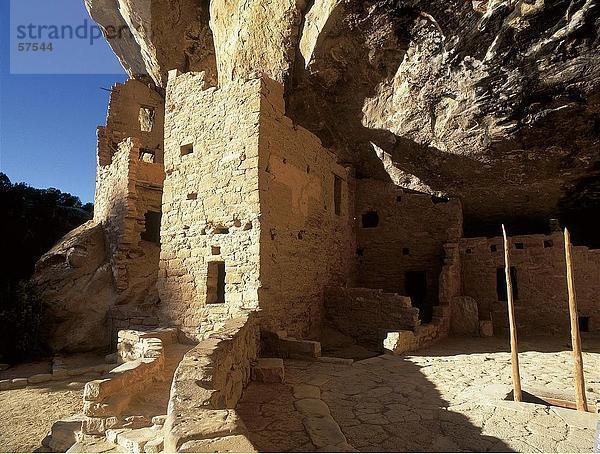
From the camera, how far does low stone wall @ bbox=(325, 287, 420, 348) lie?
7.88m

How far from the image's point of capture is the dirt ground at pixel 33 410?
488 cm

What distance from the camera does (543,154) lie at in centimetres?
830

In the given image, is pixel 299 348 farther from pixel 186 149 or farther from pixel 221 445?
pixel 186 149

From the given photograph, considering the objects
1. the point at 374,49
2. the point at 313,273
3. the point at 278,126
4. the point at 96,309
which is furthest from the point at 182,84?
the point at 96,309

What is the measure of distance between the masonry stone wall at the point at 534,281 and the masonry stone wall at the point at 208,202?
638 centimetres

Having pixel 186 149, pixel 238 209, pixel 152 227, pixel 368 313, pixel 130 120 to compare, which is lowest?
pixel 368 313

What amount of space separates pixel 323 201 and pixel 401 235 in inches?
129

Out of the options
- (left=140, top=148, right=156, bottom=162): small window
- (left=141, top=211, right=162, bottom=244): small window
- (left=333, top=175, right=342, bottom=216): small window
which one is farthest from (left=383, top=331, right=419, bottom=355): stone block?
(left=140, top=148, right=156, bottom=162): small window

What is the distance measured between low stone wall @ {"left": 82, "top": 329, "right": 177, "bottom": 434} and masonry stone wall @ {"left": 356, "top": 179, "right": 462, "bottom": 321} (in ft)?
20.4

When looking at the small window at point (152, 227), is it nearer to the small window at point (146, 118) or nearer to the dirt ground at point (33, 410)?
the small window at point (146, 118)

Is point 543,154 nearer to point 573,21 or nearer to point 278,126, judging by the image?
point 573,21

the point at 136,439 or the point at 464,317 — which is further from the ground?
the point at 464,317

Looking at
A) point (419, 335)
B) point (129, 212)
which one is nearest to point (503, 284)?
point (419, 335)

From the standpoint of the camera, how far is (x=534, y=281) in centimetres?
945
